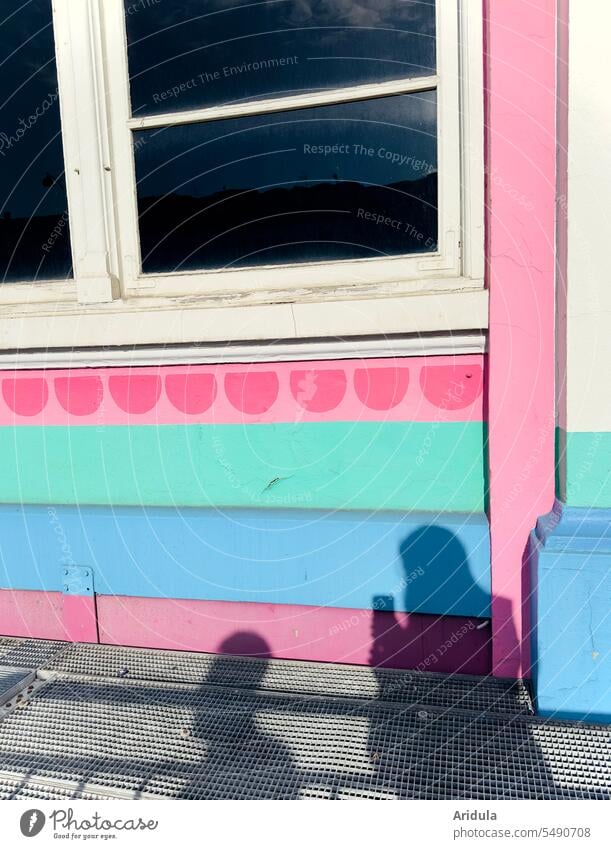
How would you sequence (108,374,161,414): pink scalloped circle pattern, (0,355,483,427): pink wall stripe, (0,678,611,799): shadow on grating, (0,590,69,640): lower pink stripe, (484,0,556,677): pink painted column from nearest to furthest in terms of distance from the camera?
1. (0,678,611,799): shadow on grating
2. (484,0,556,677): pink painted column
3. (0,355,483,427): pink wall stripe
4. (108,374,161,414): pink scalloped circle pattern
5. (0,590,69,640): lower pink stripe

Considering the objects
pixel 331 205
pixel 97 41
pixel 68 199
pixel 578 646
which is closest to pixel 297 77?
pixel 331 205

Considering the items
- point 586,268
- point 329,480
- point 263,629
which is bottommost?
point 263,629

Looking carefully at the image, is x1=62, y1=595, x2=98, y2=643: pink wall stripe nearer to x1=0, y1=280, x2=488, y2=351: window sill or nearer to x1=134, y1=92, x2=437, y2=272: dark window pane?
x1=0, y1=280, x2=488, y2=351: window sill

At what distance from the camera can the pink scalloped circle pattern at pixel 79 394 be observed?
255cm

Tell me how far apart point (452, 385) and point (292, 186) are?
35.8 inches

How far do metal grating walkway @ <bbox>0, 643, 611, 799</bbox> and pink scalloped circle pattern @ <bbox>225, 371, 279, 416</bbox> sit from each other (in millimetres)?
905

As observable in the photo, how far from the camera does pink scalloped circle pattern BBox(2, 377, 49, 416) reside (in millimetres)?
2607

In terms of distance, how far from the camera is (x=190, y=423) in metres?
2.46

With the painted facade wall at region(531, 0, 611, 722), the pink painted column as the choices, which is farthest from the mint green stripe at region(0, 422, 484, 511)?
the painted facade wall at region(531, 0, 611, 722)

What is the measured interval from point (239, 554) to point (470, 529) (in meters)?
0.80

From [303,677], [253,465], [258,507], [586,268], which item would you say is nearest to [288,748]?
[303,677]

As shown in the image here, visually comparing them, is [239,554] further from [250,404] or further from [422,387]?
[422,387]

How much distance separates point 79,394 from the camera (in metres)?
2.57

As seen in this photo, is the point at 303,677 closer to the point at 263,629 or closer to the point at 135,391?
the point at 263,629
